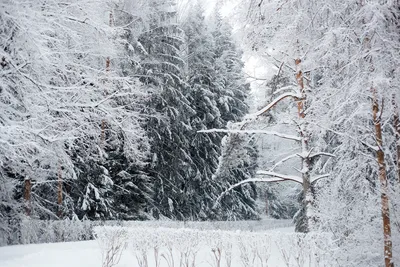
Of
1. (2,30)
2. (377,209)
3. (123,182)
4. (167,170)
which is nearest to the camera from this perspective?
(377,209)

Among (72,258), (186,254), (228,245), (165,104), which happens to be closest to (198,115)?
(165,104)

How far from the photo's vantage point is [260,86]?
1144 cm

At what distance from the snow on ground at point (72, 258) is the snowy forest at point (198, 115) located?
55 centimetres

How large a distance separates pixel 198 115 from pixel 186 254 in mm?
17432

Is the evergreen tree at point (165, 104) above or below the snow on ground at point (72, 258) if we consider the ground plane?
above

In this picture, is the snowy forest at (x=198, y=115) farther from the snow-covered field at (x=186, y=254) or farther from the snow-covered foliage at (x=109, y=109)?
the snow-covered field at (x=186, y=254)

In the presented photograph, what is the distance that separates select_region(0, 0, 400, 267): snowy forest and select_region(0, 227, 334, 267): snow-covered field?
7.4 inches

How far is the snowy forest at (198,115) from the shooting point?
19.1ft

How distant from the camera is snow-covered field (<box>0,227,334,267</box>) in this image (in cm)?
716

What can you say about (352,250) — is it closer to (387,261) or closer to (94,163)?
(387,261)

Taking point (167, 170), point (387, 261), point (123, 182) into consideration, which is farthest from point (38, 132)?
point (167, 170)

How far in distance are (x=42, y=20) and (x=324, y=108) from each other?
6691mm

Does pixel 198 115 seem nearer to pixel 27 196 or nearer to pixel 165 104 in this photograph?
pixel 165 104

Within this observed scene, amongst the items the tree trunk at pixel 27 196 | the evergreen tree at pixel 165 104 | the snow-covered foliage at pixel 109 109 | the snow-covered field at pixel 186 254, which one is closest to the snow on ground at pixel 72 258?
the snow-covered field at pixel 186 254
